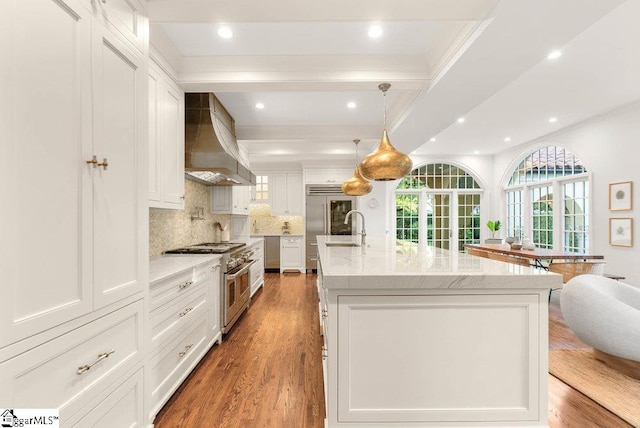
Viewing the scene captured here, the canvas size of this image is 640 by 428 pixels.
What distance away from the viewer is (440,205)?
7.87m

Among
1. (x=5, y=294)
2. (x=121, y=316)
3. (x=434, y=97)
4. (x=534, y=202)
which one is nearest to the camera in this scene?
(x=5, y=294)

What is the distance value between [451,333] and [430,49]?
2.30 meters

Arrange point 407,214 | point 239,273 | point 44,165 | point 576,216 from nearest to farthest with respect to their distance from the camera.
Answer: point 44,165 < point 239,273 < point 576,216 < point 407,214

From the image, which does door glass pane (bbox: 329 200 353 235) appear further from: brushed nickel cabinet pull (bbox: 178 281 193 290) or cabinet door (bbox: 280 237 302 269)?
brushed nickel cabinet pull (bbox: 178 281 193 290)

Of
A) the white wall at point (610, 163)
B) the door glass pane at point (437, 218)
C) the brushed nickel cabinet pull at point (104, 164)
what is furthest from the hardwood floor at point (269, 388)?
the door glass pane at point (437, 218)

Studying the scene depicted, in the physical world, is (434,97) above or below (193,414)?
above

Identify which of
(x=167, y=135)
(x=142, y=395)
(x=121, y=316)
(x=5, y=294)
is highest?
(x=167, y=135)

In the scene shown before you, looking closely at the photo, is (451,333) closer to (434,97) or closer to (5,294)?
(5,294)

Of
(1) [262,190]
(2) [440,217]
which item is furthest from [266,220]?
(2) [440,217]

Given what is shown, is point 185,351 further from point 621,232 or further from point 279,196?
point 621,232

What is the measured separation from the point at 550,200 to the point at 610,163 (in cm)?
156

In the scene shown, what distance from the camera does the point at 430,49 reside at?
263cm

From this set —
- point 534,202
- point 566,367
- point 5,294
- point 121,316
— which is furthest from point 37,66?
point 534,202

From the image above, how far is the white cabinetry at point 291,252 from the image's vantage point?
7113 millimetres
